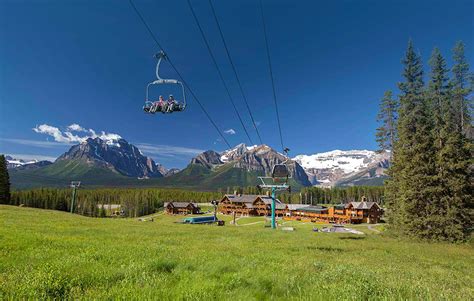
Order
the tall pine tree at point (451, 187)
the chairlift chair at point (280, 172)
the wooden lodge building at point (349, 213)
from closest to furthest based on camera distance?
the tall pine tree at point (451, 187)
the chairlift chair at point (280, 172)
the wooden lodge building at point (349, 213)

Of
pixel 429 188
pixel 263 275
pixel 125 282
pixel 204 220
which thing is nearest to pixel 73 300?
pixel 125 282

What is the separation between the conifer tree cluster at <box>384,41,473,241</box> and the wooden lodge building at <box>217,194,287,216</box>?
104524 mm

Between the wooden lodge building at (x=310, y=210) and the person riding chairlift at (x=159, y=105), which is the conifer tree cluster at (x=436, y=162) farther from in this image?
the wooden lodge building at (x=310, y=210)

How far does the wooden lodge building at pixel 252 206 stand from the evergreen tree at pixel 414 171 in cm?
10360

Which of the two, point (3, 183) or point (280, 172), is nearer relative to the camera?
point (280, 172)

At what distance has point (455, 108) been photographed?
133ft

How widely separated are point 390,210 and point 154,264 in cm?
4548

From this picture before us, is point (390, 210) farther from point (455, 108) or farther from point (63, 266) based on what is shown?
point (63, 266)

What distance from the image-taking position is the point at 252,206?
5994 inches

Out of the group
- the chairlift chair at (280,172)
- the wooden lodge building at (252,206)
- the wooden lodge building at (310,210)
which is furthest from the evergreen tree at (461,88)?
the wooden lodge building at (252,206)

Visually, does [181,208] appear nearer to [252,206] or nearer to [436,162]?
[252,206]

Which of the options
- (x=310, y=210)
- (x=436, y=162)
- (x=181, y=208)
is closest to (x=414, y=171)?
(x=436, y=162)

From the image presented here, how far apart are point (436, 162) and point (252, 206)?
12279 centimetres

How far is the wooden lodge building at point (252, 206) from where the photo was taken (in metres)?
147
